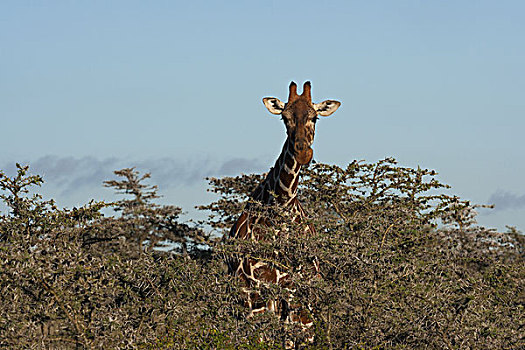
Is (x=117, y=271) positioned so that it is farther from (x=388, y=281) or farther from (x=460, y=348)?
(x=460, y=348)

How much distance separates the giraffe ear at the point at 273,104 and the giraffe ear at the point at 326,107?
70cm

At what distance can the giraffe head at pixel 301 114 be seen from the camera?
12922 mm

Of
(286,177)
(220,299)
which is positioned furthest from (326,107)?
(220,299)

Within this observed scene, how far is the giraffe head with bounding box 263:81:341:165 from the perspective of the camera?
12.9 metres

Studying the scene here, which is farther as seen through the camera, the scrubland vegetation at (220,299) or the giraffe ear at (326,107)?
the giraffe ear at (326,107)

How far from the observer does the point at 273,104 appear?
45.2ft

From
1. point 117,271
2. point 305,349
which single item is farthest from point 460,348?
point 117,271

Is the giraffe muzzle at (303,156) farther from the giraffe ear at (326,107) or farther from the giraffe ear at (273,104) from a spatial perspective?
the giraffe ear at (326,107)

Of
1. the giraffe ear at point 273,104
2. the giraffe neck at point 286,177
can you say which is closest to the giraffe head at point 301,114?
the giraffe ear at point 273,104

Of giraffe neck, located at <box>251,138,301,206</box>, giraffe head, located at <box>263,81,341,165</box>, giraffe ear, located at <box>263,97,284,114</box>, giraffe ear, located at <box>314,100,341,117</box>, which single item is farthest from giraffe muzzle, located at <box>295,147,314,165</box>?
giraffe ear, located at <box>314,100,341,117</box>

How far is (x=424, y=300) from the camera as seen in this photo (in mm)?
10422

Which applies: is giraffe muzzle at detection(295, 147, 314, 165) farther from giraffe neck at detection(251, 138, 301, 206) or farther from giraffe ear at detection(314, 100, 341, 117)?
giraffe ear at detection(314, 100, 341, 117)

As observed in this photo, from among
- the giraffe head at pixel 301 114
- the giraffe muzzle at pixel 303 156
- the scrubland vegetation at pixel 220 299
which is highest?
the giraffe head at pixel 301 114

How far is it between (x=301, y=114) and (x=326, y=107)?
99 centimetres
